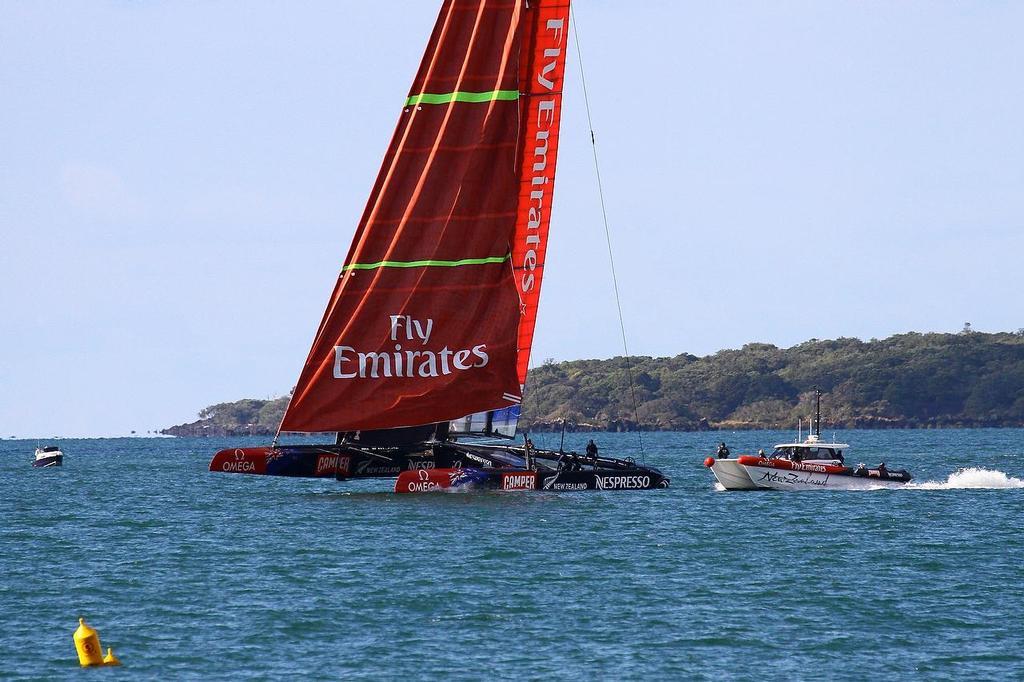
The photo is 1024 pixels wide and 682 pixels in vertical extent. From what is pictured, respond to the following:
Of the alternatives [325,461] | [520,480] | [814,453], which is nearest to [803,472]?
[814,453]

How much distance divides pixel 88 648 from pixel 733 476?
38.3 m

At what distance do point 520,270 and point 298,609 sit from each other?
79.4 ft

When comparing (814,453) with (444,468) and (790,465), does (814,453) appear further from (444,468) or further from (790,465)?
(444,468)

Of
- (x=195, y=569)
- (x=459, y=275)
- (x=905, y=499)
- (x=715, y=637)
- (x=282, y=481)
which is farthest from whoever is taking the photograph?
(x=282, y=481)

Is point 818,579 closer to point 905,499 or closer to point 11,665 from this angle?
point 11,665

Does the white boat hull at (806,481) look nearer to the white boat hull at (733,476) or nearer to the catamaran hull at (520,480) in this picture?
the white boat hull at (733,476)

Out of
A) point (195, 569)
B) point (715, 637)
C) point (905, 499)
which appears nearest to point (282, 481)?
point (905, 499)

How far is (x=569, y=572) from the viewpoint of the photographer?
36656mm

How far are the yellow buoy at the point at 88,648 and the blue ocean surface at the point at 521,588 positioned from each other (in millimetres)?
423

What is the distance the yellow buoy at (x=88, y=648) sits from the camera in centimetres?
2612

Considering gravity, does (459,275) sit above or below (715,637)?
above

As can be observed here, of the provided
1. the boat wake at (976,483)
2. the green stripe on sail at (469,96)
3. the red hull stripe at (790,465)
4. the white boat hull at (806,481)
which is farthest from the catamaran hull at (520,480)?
the boat wake at (976,483)

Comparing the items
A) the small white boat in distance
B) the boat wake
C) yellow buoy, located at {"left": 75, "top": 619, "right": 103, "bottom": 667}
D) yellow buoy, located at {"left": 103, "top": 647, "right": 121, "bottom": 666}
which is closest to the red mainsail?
the boat wake

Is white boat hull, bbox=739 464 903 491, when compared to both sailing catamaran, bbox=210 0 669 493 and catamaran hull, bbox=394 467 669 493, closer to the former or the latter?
catamaran hull, bbox=394 467 669 493
